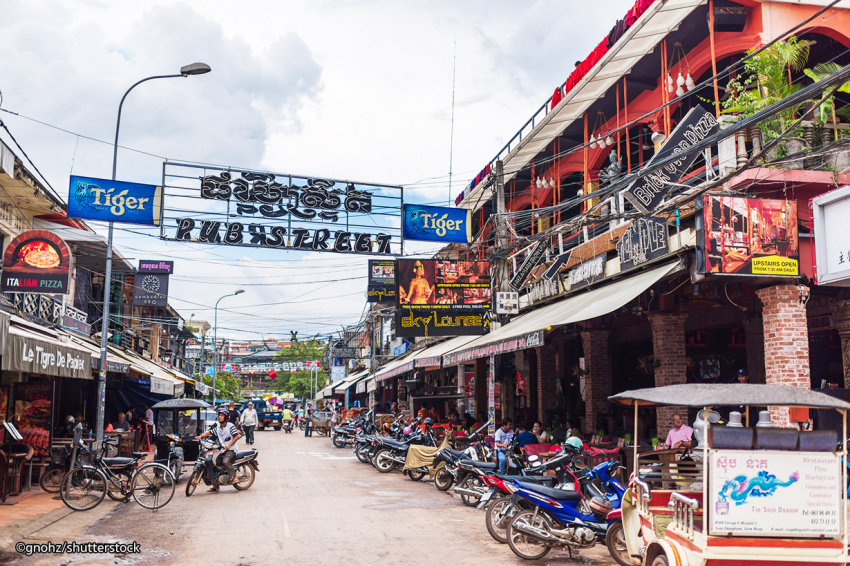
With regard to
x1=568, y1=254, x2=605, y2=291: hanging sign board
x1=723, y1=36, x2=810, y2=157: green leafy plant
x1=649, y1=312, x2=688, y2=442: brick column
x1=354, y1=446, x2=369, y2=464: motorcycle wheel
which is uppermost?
x1=723, y1=36, x2=810, y2=157: green leafy plant

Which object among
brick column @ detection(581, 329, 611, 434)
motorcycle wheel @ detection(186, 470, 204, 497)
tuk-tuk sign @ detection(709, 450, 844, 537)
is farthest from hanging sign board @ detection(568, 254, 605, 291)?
tuk-tuk sign @ detection(709, 450, 844, 537)

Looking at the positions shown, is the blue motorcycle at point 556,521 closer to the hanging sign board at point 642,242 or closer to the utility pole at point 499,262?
the hanging sign board at point 642,242

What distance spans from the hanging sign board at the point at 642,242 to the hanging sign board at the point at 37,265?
491 inches

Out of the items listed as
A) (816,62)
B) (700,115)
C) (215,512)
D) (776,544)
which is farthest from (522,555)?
(816,62)

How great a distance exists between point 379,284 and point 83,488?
74.2 feet

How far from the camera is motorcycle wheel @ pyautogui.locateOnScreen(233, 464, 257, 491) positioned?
567 inches

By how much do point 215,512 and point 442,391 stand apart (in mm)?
22429

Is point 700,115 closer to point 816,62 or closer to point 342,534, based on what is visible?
point 816,62

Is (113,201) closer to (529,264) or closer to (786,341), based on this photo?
(529,264)

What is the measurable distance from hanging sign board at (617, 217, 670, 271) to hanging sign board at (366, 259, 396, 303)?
19.8m

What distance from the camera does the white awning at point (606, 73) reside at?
14.0 metres

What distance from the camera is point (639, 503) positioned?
23.2ft

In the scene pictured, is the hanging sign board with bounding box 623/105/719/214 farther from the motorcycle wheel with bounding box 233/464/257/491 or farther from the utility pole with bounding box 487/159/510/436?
the motorcycle wheel with bounding box 233/464/257/491

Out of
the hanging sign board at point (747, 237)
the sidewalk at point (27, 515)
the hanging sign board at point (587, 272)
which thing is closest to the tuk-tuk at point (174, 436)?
the sidewalk at point (27, 515)
